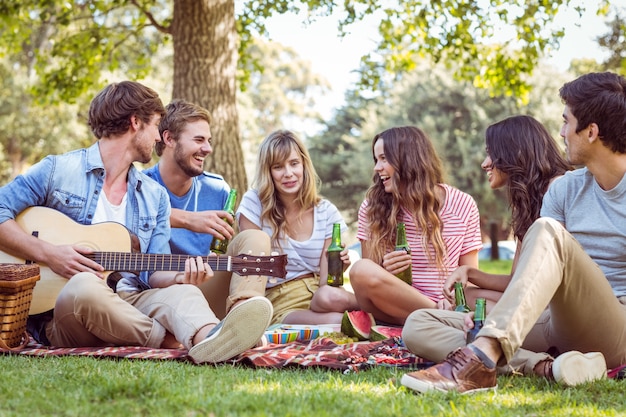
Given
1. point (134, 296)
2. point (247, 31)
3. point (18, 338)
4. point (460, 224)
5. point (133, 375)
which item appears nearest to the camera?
point (133, 375)

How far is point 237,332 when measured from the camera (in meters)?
3.92

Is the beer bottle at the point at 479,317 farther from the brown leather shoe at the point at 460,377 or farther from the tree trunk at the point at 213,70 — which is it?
the tree trunk at the point at 213,70

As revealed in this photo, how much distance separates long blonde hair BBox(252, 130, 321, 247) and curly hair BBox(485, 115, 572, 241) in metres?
1.59

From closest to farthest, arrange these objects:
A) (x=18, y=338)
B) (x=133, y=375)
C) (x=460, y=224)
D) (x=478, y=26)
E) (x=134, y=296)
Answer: (x=133, y=375) < (x=18, y=338) < (x=134, y=296) < (x=460, y=224) < (x=478, y=26)

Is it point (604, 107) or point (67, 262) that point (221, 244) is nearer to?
point (67, 262)

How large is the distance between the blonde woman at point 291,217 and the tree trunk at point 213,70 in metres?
2.37

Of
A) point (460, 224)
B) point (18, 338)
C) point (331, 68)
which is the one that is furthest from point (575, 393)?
point (331, 68)

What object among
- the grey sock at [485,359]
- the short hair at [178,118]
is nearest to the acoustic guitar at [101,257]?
the short hair at [178,118]

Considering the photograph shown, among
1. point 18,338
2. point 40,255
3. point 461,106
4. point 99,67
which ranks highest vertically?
point 461,106

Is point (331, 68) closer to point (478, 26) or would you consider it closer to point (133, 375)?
point (478, 26)

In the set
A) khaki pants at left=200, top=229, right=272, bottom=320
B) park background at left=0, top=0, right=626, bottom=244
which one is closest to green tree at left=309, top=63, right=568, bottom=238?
park background at left=0, top=0, right=626, bottom=244

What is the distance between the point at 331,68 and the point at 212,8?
3702 centimetres

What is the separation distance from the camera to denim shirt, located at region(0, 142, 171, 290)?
4789mm

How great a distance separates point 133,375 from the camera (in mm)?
3492
